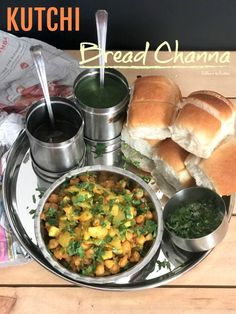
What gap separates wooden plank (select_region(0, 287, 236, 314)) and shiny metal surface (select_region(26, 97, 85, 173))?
1.01ft

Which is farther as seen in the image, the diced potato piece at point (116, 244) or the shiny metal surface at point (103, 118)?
the shiny metal surface at point (103, 118)

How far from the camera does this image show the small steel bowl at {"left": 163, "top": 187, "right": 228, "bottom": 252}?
116 cm

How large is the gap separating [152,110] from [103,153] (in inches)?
8.3

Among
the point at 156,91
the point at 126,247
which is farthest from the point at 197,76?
the point at 126,247

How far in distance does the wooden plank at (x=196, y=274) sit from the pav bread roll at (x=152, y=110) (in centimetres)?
33

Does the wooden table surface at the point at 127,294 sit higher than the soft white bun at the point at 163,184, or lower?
lower

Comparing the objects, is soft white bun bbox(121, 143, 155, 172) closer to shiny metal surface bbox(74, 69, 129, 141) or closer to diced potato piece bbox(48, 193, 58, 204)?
shiny metal surface bbox(74, 69, 129, 141)

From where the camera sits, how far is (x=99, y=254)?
45.1 inches

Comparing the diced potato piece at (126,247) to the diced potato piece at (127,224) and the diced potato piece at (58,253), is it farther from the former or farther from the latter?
the diced potato piece at (58,253)

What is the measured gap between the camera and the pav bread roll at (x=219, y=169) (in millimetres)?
1218

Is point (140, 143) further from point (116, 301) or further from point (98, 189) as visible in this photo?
point (116, 301)

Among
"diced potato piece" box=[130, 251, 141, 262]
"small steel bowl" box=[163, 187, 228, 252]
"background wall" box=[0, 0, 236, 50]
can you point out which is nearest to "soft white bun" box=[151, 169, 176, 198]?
"small steel bowl" box=[163, 187, 228, 252]

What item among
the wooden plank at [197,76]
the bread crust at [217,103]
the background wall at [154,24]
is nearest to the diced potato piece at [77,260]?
the bread crust at [217,103]

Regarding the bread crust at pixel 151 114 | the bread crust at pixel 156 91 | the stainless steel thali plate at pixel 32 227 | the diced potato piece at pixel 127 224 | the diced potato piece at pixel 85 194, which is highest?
the bread crust at pixel 156 91
